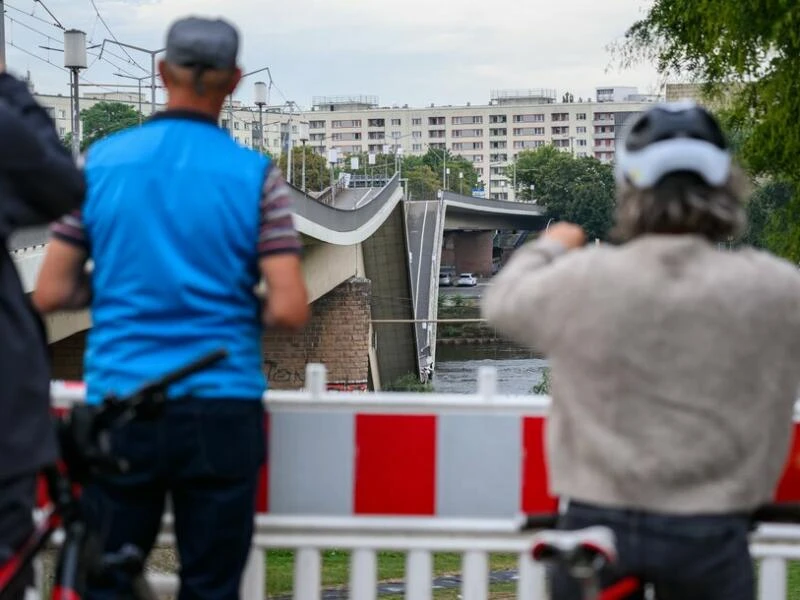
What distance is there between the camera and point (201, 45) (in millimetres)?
2912

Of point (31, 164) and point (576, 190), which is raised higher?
point (576, 190)

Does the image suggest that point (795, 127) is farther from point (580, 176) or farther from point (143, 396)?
point (580, 176)

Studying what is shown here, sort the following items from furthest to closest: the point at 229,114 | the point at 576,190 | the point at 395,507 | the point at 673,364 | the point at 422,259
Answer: the point at 576,190 < the point at 422,259 < the point at 229,114 < the point at 395,507 < the point at 673,364

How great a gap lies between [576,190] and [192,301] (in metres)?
130

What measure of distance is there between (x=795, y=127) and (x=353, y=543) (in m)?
12.4

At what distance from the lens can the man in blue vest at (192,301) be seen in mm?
2898

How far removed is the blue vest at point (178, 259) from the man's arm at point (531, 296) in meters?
0.60

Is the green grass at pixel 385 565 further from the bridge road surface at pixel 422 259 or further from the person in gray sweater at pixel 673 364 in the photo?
the bridge road surface at pixel 422 259

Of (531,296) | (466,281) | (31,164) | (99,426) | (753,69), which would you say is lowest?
(99,426)

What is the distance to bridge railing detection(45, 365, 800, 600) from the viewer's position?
3.59 m

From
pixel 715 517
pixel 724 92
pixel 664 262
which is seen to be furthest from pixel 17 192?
pixel 724 92

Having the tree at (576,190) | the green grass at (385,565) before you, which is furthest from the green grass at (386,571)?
the tree at (576,190)

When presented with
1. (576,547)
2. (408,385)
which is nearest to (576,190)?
(408,385)

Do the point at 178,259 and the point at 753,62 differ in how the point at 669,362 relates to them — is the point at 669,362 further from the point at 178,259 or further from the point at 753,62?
the point at 753,62
